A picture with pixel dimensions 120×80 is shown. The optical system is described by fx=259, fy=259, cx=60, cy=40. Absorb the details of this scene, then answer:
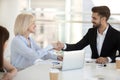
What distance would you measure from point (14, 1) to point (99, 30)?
2.13 meters

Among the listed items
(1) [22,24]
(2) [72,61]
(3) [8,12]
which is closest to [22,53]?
(1) [22,24]

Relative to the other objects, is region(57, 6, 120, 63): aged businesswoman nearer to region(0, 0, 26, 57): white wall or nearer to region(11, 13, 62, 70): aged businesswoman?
region(11, 13, 62, 70): aged businesswoman

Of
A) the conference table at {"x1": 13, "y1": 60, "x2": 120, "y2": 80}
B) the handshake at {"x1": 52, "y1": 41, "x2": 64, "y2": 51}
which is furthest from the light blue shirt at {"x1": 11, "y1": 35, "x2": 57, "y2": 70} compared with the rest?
the handshake at {"x1": 52, "y1": 41, "x2": 64, "y2": 51}

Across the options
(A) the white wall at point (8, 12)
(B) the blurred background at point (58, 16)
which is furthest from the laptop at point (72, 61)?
(A) the white wall at point (8, 12)

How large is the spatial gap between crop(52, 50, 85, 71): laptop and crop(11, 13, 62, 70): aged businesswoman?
35cm

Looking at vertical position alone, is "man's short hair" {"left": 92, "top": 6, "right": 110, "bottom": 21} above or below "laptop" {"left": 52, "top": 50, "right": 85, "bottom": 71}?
above

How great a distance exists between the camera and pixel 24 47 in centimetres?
262

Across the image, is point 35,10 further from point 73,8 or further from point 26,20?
point 26,20

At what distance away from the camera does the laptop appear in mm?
2312

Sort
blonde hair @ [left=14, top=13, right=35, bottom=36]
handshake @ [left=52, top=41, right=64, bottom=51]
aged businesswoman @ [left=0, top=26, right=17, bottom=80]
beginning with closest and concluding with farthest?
aged businesswoman @ [left=0, top=26, right=17, bottom=80]
blonde hair @ [left=14, top=13, right=35, bottom=36]
handshake @ [left=52, top=41, right=64, bottom=51]

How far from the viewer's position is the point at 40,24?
5078 millimetres

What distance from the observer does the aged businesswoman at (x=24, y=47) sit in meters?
2.63

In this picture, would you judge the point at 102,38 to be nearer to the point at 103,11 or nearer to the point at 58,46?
the point at 103,11

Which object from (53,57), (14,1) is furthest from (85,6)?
(53,57)
